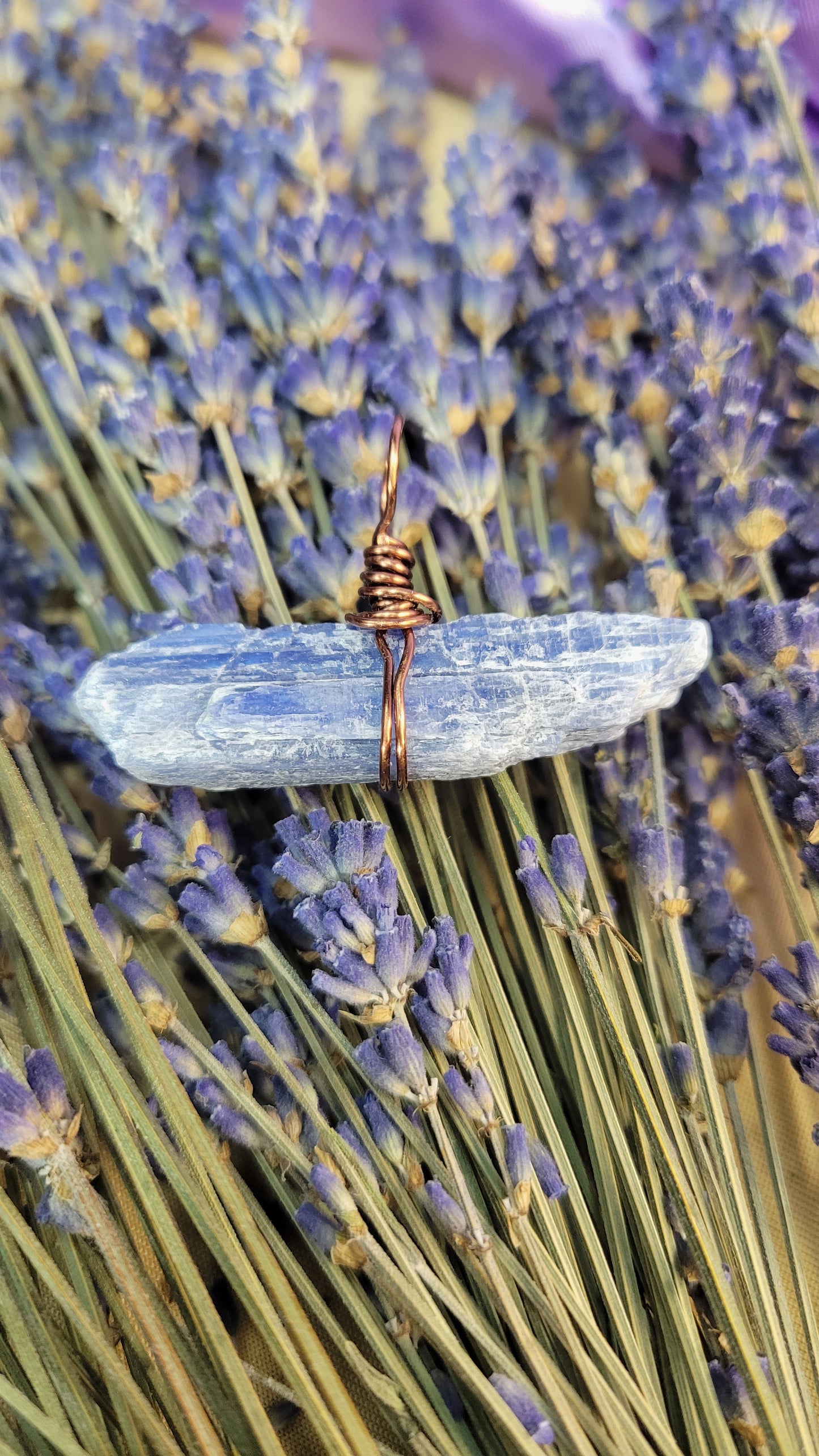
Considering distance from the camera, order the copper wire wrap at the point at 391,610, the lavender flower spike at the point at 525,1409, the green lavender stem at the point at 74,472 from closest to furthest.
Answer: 1. the lavender flower spike at the point at 525,1409
2. the copper wire wrap at the point at 391,610
3. the green lavender stem at the point at 74,472

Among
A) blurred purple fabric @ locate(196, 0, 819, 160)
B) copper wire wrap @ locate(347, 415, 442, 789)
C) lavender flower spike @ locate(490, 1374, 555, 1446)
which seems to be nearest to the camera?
lavender flower spike @ locate(490, 1374, 555, 1446)

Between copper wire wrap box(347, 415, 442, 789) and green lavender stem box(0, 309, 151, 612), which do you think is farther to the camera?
green lavender stem box(0, 309, 151, 612)

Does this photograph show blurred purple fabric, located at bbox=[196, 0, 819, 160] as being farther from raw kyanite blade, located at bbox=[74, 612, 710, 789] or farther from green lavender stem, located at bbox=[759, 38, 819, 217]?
raw kyanite blade, located at bbox=[74, 612, 710, 789]

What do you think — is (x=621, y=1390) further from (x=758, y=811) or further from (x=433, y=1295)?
(x=758, y=811)

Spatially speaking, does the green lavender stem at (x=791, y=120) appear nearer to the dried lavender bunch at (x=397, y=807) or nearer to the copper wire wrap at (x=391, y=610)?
the dried lavender bunch at (x=397, y=807)

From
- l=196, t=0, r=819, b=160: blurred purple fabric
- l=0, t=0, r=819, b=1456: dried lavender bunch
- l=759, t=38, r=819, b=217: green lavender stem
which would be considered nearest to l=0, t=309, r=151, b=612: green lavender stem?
l=0, t=0, r=819, b=1456: dried lavender bunch

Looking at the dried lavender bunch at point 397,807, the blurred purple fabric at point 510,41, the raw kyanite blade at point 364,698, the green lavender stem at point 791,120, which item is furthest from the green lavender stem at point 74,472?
the green lavender stem at point 791,120

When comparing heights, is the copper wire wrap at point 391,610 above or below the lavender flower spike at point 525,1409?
above
